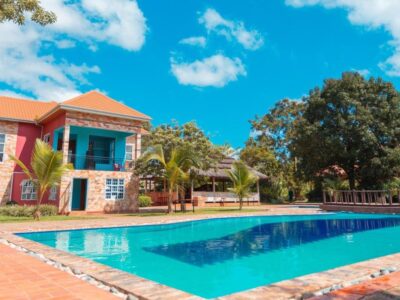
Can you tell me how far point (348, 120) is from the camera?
25.4 metres

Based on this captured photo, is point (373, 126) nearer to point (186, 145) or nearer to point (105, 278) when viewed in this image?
point (186, 145)

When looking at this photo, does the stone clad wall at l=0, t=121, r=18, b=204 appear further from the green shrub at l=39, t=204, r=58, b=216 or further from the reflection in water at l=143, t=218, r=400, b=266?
the reflection in water at l=143, t=218, r=400, b=266

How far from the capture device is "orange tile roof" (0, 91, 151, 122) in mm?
18922

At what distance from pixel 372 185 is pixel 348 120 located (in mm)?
5784

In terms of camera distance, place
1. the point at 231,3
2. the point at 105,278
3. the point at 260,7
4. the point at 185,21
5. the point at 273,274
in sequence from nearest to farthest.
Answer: the point at 105,278 → the point at 273,274 → the point at 231,3 → the point at 260,7 → the point at 185,21

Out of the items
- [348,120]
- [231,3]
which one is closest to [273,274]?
[231,3]

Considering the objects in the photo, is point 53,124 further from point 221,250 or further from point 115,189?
point 221,250

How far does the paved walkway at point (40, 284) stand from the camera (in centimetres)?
365

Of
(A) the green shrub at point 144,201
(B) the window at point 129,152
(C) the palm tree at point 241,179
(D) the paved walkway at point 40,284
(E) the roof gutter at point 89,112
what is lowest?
(D) the paved walkway at point 40,284

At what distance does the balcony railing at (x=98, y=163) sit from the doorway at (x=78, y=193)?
101 cm

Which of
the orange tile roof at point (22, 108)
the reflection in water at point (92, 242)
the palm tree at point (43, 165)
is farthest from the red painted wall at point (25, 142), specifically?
the reflection in water at point (92, 242)

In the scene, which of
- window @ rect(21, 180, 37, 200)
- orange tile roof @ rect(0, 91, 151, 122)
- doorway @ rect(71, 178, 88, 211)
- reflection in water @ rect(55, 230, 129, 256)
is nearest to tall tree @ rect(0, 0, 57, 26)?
reflection in water @ rect(55, 230, 129, 256)

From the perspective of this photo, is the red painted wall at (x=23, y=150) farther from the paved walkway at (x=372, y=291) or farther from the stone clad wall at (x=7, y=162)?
the paved walkway at (x=372, y=291)

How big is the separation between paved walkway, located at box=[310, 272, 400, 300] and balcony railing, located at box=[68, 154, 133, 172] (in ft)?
59.1
